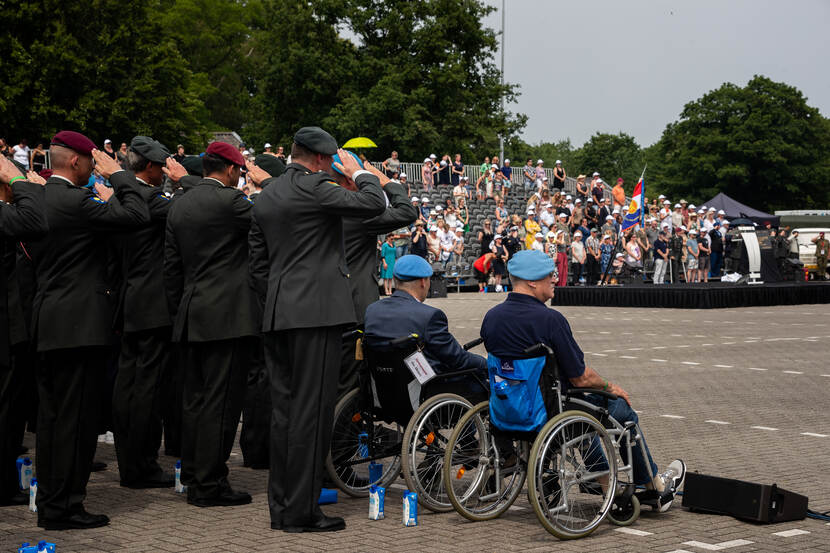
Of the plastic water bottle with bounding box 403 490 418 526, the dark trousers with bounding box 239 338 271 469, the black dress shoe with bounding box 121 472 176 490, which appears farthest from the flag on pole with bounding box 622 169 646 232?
the plastic water bottle with bounding box 403 490 418 526

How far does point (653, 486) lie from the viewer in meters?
6.91

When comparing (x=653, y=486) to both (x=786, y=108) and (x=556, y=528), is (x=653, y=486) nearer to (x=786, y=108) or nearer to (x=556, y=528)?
(x=556, y=528)

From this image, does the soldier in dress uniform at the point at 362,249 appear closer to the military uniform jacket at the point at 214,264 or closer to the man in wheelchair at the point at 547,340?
the military uniform jacket at the point at 214,264

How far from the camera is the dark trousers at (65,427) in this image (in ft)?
21.9

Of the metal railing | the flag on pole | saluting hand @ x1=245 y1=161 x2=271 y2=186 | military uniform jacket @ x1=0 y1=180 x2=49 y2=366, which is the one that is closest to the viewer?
military uniform jacket @ x1=0 y1=180 x2=49 y2=366

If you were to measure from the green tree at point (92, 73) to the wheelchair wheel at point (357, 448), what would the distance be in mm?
41466

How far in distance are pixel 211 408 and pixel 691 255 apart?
3304 cm

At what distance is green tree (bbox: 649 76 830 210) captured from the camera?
286ft

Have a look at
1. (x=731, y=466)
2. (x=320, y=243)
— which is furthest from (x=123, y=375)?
(x=731, y=466)

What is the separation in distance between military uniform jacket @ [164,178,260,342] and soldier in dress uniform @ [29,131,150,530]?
0.44 m

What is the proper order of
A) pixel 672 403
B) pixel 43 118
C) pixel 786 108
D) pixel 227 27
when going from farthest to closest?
pixel 786 108, pixel 227 27, pixel 43 118, pixel 672 403

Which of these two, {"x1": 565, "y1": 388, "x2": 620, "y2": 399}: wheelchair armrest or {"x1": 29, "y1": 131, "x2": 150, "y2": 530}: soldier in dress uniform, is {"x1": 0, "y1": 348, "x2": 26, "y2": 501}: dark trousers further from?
{"x1": 565, "y1": 388, "x2": 620, "y2": 399}: wheelchair armrest

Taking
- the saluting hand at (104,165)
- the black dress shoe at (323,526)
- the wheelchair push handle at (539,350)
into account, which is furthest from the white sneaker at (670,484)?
the saluting hand at (104,165)

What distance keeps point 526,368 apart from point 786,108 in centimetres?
8917
